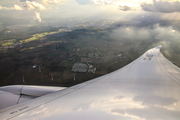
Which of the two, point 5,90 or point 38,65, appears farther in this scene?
point 38,65

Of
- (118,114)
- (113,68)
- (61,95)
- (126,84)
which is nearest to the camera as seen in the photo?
(118,114)

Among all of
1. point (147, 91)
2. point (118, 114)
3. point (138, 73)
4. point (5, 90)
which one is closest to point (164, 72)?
point (138, 73)

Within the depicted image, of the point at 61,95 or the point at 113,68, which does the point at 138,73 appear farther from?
the point at 113,68

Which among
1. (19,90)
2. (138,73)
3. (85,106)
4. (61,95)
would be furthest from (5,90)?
(138,73)

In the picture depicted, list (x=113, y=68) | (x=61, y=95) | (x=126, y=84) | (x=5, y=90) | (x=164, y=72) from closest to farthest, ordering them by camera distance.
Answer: (x=61, y=95) < (x=5, y=90) < (x=126, y=84) < (x=164, y=72) < (x=113, y=68)

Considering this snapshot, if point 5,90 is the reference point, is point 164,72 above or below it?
above

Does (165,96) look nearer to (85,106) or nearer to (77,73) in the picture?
(85,106)
